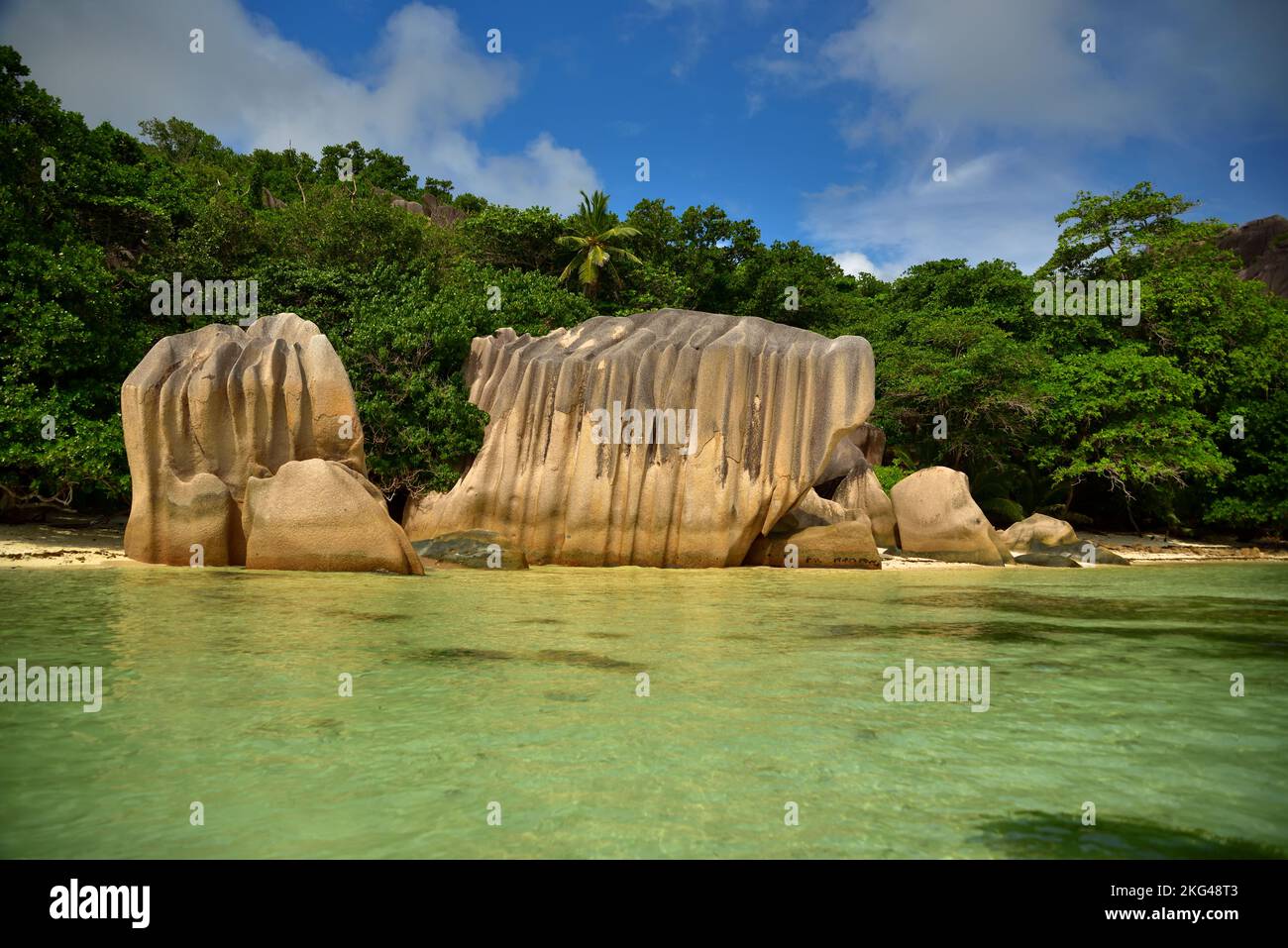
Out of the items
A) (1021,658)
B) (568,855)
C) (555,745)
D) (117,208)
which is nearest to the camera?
(568,855)

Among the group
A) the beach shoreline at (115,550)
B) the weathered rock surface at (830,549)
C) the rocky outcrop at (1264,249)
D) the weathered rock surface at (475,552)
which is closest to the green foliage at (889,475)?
the beach shoreline at (115,550)

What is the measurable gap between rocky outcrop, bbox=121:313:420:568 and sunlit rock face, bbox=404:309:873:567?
2.87 m

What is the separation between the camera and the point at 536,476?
14516 millimetres

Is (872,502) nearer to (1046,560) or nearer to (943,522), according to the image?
(943,522)

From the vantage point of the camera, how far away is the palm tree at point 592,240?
2677 centimetres

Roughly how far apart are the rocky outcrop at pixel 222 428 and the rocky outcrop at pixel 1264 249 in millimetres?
35064

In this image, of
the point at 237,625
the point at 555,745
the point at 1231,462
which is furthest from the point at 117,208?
the point at 1231,462

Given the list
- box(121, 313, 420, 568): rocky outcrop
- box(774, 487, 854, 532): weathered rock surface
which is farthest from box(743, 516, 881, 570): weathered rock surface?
box(121, 313, 420, 568): rocky outcrop

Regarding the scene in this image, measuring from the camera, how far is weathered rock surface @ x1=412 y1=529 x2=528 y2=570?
42.2ft

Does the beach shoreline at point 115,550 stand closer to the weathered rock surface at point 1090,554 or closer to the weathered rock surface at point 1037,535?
the weathered rock surface at point 1090,554

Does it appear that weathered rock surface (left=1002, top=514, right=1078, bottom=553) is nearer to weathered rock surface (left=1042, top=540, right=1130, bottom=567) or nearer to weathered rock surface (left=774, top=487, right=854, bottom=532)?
weathered rock surface (left=1042, top=540, right=1130, bottom=567)

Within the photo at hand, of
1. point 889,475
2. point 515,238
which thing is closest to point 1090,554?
point 889,475
